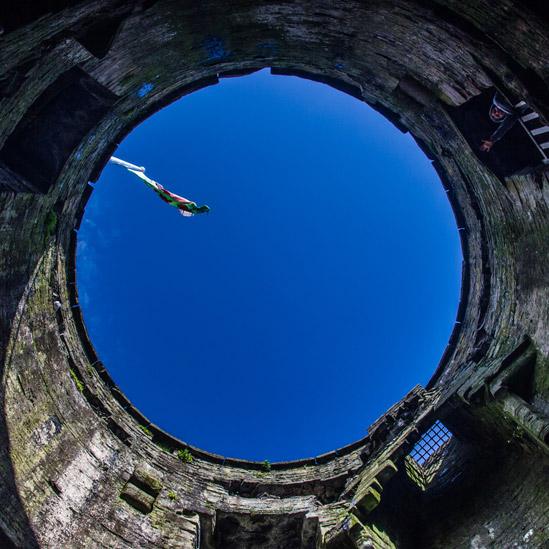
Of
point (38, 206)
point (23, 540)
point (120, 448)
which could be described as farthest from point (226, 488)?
point (38, 206)

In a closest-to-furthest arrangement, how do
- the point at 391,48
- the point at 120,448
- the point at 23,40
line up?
the point at 23,40
the point at 391,48
the point at 120,448

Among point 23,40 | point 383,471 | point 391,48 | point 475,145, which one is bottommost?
point 383,471

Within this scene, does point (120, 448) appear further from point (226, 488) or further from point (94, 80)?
point (94, 80)

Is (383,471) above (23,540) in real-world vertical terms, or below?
below

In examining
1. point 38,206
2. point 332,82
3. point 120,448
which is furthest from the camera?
point 332,82

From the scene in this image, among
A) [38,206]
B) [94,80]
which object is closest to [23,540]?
[38,206]

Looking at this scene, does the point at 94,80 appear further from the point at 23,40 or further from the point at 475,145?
the point at 475,145

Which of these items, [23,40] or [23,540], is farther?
[23,540]
